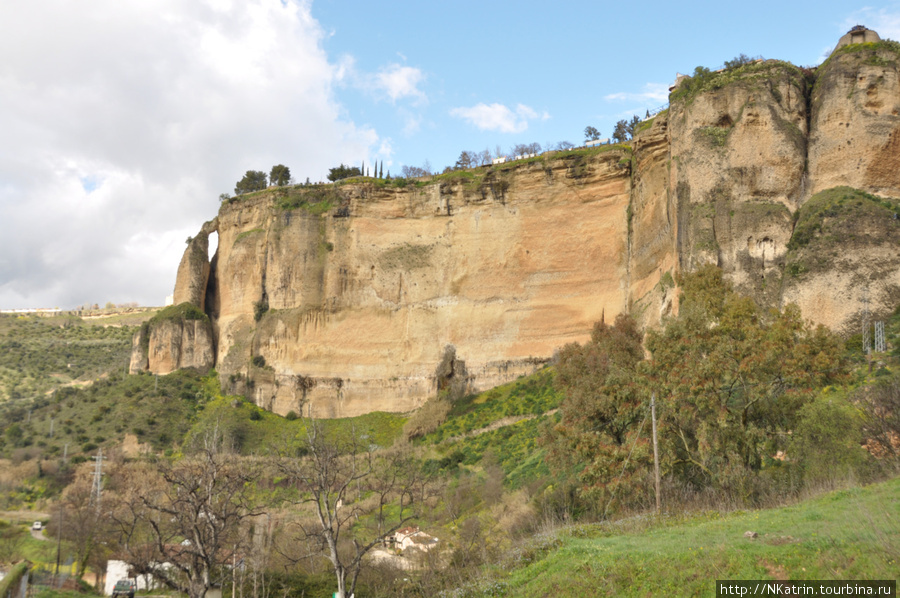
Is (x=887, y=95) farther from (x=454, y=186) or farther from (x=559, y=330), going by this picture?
(x=454, y=186)

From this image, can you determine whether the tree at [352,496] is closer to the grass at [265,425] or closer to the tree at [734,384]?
the grass at [265,425]

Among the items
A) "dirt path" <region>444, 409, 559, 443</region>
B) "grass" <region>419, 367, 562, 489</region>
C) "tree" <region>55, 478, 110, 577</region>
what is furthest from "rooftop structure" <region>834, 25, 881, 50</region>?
"tree" <region>55, 478, 110, 577</region>

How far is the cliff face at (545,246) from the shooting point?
87.4 feet

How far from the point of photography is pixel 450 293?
43.9m

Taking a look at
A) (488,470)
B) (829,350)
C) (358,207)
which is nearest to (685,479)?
(829,350)

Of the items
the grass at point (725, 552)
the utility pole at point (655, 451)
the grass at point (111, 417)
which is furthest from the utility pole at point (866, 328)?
the grass at point (111, 417)

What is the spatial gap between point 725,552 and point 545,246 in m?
32.2

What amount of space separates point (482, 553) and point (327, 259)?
3113 cm

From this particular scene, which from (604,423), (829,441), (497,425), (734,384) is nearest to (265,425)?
(497,425)

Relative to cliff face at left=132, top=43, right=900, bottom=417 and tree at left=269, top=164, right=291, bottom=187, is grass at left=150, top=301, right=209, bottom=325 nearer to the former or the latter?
cliff face at left=132, top=43, right=900, bottom=417

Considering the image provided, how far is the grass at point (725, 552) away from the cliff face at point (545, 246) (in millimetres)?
13700

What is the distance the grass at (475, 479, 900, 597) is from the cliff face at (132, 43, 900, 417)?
44.9 ft

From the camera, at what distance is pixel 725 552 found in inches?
424

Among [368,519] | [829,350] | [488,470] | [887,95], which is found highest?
→ [887,95]
